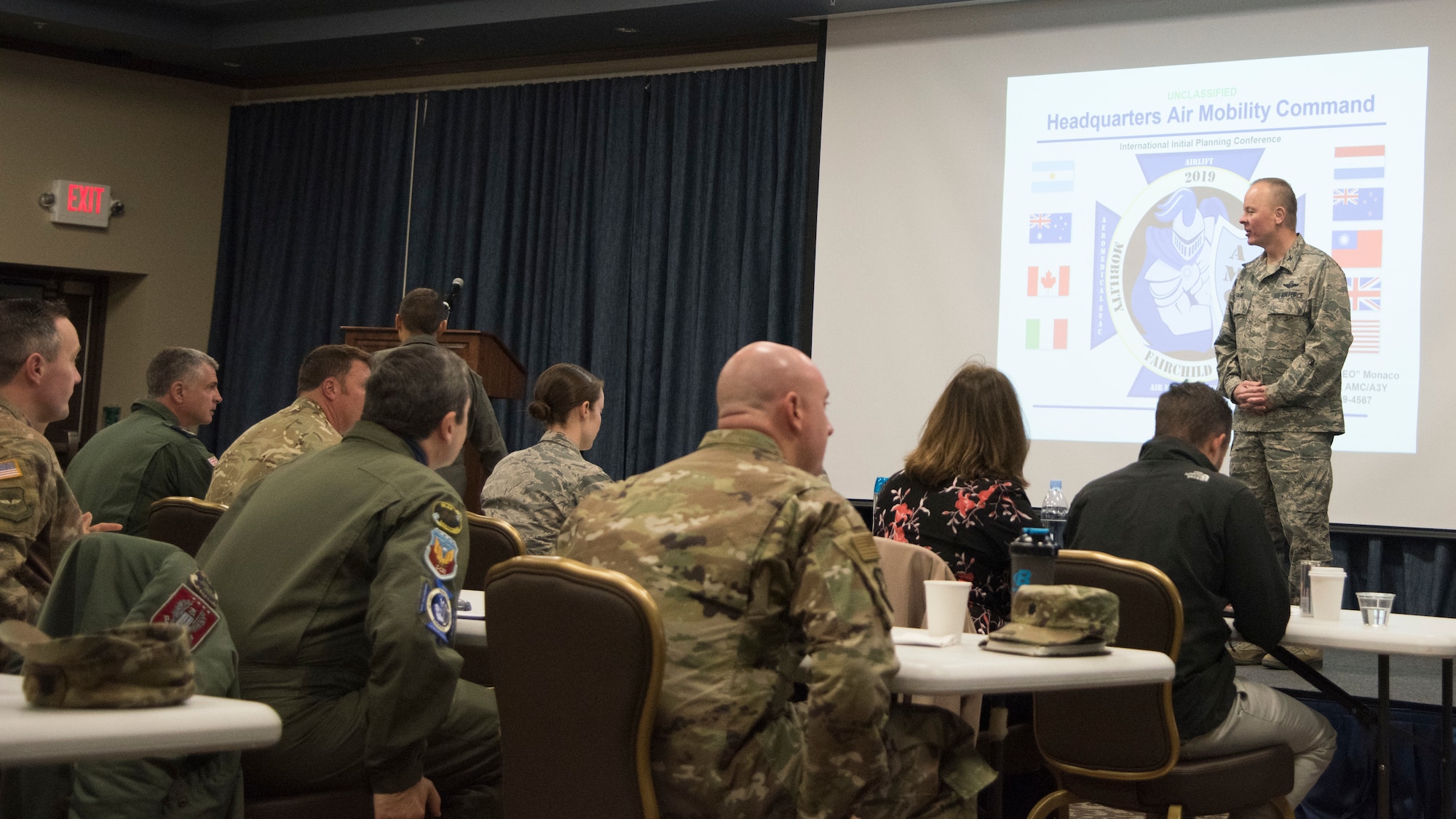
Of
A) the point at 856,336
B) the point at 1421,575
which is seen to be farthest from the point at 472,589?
the point at 1421,575

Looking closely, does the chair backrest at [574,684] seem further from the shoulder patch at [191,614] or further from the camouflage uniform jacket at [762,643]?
the shoulder patch at [191,614]

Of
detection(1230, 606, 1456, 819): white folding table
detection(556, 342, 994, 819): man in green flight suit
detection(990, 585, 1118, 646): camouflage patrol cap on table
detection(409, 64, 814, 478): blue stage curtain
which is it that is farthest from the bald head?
detection(409, 64, 814, 478): blue stage curtain

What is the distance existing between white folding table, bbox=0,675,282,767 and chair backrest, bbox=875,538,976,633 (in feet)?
4.64

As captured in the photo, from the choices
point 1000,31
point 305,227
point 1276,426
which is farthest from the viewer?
point 305,227

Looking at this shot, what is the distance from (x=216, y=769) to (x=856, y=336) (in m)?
4.84

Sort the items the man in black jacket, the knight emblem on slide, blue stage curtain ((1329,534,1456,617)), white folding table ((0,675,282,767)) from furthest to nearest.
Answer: the knight emblem on slide < blue stage curtain ((1329,534,1456,617)) < the man in black jacket < white folding table ((0,675,282,767))

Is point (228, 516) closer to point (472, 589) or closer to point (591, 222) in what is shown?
point (472, 589)

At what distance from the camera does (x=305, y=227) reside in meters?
8.20

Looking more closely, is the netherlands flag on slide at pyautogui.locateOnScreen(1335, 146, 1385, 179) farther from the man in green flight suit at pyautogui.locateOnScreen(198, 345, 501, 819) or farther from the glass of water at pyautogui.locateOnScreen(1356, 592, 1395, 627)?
the man in green flight suit at pyautogui.locateOnScreen(198, 345, 501, 819)

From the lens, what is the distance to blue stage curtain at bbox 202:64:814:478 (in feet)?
22.7

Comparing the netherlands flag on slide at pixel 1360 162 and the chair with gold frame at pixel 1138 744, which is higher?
the netherlands flag on slide at pixel 1360 162

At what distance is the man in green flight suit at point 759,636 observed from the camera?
1.63m

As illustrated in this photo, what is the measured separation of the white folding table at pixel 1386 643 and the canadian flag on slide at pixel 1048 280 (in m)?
2.82

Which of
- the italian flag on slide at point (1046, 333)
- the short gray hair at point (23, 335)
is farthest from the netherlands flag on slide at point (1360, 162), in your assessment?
the short gray hair at point (23, 335)
